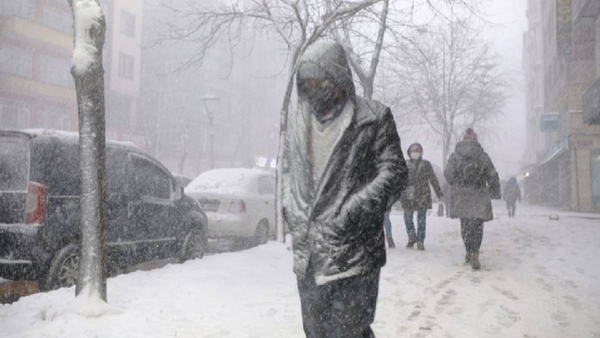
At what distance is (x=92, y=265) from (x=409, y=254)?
5.69 meters

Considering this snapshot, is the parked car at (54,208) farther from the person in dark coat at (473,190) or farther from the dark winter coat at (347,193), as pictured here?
the person in dark coat at (473,190)

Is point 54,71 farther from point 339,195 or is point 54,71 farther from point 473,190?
point 339,195

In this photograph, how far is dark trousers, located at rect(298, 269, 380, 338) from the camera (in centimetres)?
258

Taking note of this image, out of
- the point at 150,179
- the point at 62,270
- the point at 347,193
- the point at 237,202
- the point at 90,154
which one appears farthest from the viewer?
the point at 237,202

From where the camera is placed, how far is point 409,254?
29.9ft


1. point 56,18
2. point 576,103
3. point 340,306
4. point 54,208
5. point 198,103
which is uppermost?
point 56,18

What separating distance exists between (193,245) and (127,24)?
3694cm

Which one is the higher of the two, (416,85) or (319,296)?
(416,85)

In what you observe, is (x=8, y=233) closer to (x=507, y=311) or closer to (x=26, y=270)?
(x=26, y=270)

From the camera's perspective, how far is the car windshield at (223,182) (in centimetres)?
1148

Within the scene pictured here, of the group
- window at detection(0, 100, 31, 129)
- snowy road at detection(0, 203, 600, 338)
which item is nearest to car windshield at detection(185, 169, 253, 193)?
snowy road at detection(0, 203, 600, 338)

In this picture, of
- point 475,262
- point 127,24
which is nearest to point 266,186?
point 475,262

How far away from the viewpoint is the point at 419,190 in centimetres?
952

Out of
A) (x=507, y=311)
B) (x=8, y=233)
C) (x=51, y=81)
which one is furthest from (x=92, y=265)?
(x=51, y=81)
